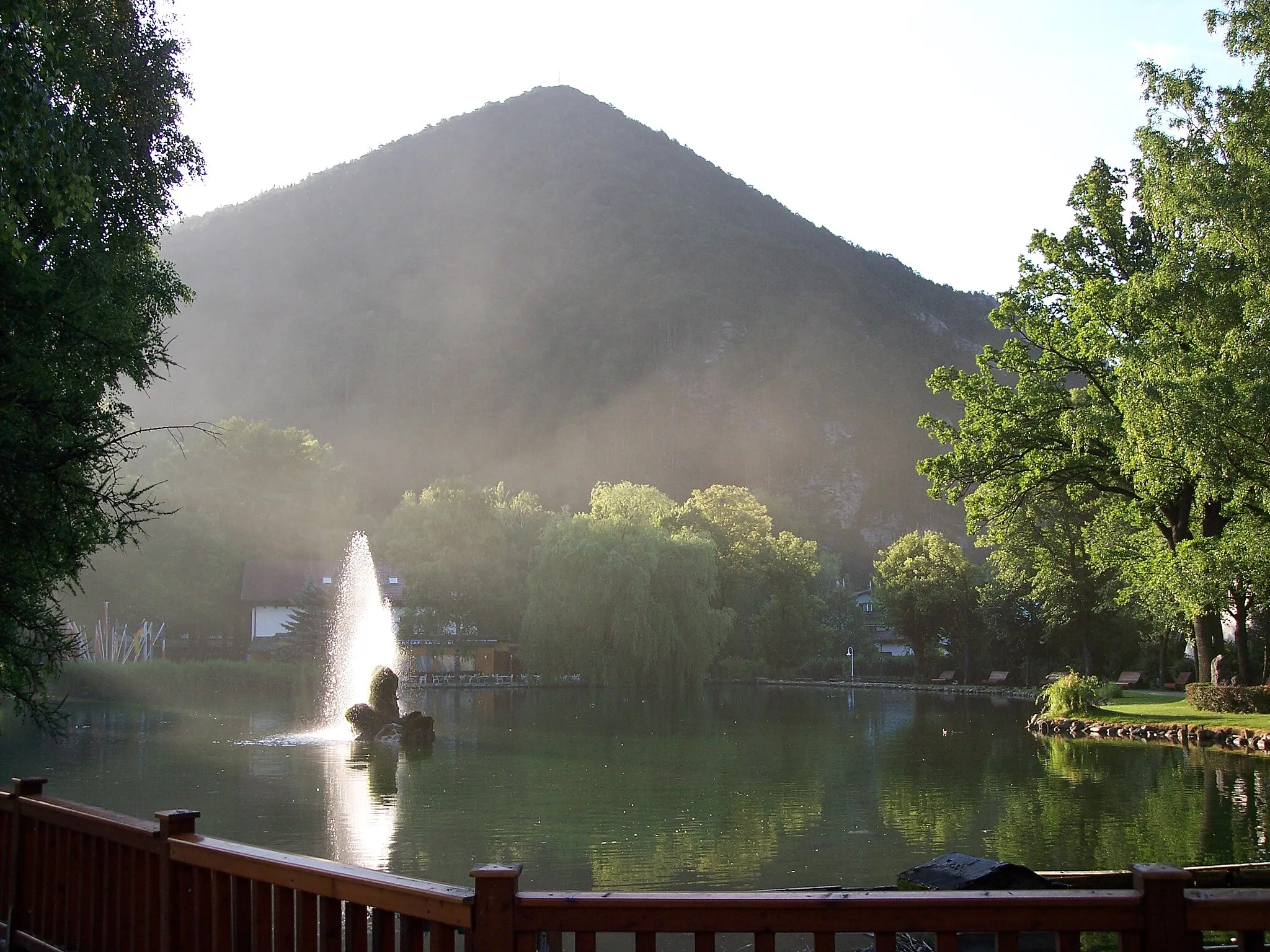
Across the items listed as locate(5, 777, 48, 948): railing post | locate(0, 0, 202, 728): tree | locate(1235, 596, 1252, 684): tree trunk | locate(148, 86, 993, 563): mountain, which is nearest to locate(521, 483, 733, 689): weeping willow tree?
locate(1235, 596, 1252, 684): tree trunk

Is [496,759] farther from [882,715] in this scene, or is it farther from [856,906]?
[856,906]

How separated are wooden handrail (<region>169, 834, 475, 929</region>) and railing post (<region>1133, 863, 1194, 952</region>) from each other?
223cm

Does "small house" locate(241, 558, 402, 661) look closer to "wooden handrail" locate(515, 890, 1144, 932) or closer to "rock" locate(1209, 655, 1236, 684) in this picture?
"rock" locate(1209, 655, 1236, 684)

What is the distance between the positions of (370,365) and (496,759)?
487ft

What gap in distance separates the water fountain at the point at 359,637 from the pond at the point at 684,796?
53.0 ft

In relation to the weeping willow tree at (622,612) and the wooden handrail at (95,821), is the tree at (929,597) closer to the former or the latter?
the weeping willow tree at (622,612)

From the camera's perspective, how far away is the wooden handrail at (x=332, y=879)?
3.71 metres

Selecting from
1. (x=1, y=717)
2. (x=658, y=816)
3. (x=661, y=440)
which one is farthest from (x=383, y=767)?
(x=661, y=440)

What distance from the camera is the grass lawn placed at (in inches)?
986

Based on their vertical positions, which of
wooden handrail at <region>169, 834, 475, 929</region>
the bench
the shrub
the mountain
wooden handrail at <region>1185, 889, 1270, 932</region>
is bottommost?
the bench

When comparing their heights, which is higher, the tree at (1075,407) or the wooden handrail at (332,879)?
the tree at (1075,407)

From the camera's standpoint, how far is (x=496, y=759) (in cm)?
2389

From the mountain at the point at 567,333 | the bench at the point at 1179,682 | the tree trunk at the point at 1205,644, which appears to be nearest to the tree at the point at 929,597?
the bench at the point at 1179,682

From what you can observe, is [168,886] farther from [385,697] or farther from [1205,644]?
[1205,644]
